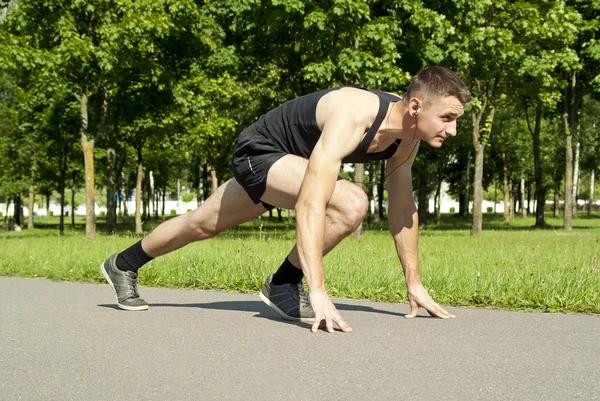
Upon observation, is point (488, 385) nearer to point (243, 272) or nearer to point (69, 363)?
point (69, 363)

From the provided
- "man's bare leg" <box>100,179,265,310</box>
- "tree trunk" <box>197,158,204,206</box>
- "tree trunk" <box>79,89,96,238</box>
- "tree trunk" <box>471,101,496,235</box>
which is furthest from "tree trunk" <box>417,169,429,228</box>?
"man's bare leg" <box>100,179,265,310</box>

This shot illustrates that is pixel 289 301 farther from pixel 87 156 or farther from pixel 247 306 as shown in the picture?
pixel 87 156

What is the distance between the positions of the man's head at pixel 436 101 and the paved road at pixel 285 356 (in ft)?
3.64

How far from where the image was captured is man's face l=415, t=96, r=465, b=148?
3.96 metres

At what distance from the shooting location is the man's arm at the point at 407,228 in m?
4.64

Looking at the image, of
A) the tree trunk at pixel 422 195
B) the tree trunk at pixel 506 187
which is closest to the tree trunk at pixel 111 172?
the tree trunk at pixel 422 195

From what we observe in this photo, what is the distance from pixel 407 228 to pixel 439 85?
3.80ft

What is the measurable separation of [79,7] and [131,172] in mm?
30330

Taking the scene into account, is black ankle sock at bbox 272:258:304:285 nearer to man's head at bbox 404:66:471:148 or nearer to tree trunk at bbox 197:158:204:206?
man's head at bbox 404:66:471:148

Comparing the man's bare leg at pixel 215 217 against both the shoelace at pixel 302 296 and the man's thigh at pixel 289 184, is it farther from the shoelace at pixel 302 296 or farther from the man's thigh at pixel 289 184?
the shoelace at pixel 302 296

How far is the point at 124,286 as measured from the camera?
505cm

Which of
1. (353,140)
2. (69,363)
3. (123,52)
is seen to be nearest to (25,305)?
(69,363)

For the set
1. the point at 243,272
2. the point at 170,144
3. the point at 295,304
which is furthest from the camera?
the point at 170,144

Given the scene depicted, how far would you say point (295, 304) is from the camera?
4582 mm
